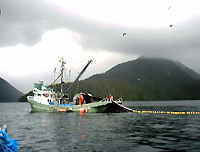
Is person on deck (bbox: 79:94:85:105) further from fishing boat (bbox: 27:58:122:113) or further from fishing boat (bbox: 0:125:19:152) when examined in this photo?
fishing boat (bbox: 0:125:19:152)

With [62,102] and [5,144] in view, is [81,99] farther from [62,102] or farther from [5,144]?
[5,144]

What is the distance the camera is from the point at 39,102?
9588 centimetres

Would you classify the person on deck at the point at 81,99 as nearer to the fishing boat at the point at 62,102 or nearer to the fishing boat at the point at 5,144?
the fishing boat at the point at 62,102

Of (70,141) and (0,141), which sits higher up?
(0,141)

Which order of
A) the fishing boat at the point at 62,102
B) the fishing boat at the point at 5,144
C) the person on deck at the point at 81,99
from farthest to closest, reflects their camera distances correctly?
the person on deck at the point at 81,99 < the fishing boat at the point at 62,102 < the fishing boat at the point at 5,144

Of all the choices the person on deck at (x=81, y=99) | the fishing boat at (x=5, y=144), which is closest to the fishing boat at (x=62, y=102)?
the person on deck at (x=81, y=99)

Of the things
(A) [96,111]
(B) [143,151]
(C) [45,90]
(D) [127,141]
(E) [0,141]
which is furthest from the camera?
(C) [45,90]

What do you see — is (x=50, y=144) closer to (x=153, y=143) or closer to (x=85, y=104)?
(x=153, y=143)

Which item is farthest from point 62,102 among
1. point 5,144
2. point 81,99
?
point 5,144

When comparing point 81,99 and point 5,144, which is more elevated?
point 81,99

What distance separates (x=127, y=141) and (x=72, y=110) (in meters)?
62.2

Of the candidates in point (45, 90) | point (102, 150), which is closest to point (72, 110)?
point (45, 90)

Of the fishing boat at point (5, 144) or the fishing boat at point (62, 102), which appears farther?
the fishing boat at point (62, 102)

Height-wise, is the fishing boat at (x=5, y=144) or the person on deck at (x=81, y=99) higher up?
the person on deck at (x=81, y=99)
